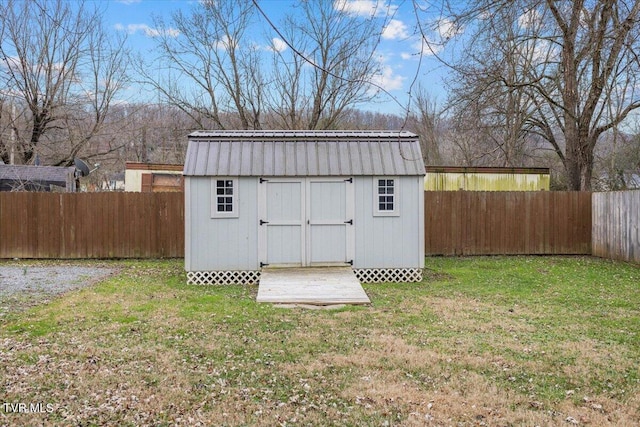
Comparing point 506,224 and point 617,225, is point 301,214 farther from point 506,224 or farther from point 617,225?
point 617,225

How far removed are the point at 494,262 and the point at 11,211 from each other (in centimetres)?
1192

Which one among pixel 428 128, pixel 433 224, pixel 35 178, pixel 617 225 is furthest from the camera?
pixel 428 128

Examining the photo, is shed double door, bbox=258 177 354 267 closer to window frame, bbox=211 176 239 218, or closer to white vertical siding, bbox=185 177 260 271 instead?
white vertical siding, bbox=185 177 260 271

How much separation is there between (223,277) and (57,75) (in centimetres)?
1258

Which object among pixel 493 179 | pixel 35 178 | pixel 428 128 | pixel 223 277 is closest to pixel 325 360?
pixel 223 277

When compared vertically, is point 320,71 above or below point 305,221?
above

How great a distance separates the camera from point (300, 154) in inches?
351

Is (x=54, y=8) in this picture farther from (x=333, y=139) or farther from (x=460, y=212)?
(x=460, y=212)

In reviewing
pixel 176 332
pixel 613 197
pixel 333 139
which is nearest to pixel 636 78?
pixel 613 197

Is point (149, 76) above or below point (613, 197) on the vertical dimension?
above

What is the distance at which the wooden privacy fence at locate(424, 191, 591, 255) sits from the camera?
40.1ft

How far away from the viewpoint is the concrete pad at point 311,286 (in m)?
6.71

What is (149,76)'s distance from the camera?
741 inches

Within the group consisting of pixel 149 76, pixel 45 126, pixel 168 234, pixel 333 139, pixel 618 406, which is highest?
pixel 149 76
